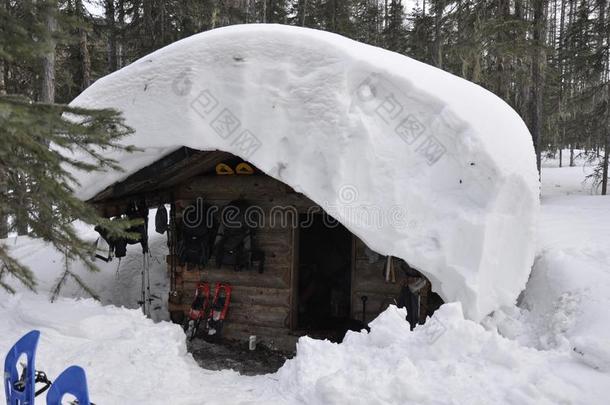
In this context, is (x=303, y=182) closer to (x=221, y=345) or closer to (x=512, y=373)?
(x=512, y=373)

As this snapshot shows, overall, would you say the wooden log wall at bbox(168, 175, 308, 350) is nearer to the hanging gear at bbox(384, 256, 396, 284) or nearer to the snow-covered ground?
the hanging gear at bbox(384, 256, 396, 284)

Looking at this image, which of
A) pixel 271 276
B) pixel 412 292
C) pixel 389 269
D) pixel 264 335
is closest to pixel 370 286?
pixel 389 269

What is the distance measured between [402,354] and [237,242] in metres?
3.76

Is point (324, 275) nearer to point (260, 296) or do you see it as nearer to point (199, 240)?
point (260, 296)

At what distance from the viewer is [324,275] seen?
968 cm

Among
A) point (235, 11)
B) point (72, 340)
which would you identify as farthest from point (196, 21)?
point (72, 340)

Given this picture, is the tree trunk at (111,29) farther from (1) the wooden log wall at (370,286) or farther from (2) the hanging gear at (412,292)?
(2) the hanging gear at (412,292)

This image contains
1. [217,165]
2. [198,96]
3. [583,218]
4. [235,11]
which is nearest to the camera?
[198,96]

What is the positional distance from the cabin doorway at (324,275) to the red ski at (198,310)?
178 cm

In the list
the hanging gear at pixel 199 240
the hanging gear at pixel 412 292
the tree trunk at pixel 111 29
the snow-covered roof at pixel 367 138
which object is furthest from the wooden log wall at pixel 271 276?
the tree trunk at pixel 111 29

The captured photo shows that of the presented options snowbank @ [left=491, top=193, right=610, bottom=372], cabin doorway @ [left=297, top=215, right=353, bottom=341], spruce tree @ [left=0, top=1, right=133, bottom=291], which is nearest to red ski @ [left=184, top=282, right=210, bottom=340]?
cabin doorway @ [left=297, top=215, right=353, bottom=341]

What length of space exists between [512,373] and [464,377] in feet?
1.22

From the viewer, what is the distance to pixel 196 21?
42.0 ft

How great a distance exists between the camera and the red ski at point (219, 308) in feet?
23.2
